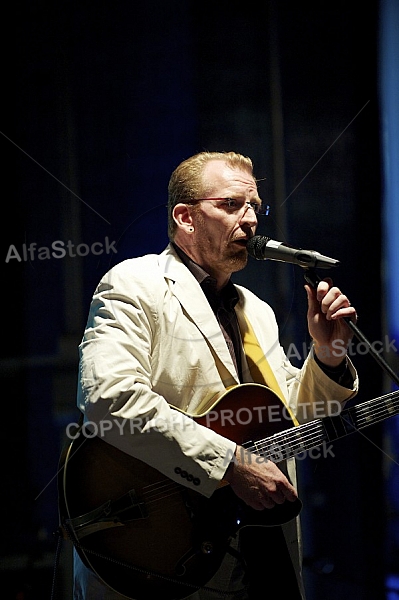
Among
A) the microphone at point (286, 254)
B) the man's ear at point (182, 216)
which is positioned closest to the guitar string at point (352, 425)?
the microphone at point (286, 254)

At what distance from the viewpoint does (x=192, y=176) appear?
2135mm

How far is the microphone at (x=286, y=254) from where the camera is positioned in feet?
5.65

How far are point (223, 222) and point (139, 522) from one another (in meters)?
0.84

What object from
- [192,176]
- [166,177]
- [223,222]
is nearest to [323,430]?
[223,222]

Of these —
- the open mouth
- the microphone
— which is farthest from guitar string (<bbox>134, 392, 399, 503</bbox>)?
the open mouth

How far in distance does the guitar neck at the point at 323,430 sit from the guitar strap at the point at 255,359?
5.1 inches

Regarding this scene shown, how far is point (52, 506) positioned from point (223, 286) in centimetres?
90

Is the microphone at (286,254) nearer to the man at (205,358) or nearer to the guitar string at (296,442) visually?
the man at (205,358)

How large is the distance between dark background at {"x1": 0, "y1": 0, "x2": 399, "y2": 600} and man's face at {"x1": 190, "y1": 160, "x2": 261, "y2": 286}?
0.24m

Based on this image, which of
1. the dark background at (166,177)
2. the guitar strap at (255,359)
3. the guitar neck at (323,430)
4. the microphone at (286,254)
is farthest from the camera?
the dark background at (166,177)

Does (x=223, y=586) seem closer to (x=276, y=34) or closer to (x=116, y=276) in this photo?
(x=116, y=276)

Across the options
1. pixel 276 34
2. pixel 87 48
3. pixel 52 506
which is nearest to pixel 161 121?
pixel 87 48

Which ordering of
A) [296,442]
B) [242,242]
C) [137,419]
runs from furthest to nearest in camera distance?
[242,242] < [296,442] < [137,419]

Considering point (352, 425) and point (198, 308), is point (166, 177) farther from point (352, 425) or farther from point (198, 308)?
point (352, 425)
